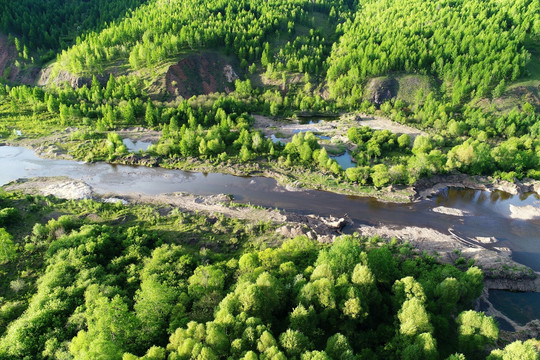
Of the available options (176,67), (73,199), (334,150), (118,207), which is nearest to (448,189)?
(334,150)

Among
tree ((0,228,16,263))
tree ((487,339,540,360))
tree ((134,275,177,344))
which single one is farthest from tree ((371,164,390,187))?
tree ((0,228,16,263))

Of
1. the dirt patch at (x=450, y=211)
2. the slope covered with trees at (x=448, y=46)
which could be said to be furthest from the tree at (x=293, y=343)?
the slope covered with trees at (x=448, y=46)

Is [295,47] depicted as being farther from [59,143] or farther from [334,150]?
[59,143]

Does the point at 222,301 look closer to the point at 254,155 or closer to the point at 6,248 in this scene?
the point at 6,248

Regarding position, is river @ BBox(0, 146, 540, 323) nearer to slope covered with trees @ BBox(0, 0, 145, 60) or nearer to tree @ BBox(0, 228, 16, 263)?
tree @ BBox(0, 228, 16, 263)

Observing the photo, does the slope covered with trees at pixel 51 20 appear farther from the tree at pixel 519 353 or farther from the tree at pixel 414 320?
the tree at pixel 519 353

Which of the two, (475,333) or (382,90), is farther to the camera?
(382,90)

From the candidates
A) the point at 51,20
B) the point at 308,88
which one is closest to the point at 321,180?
the point at 308,88
